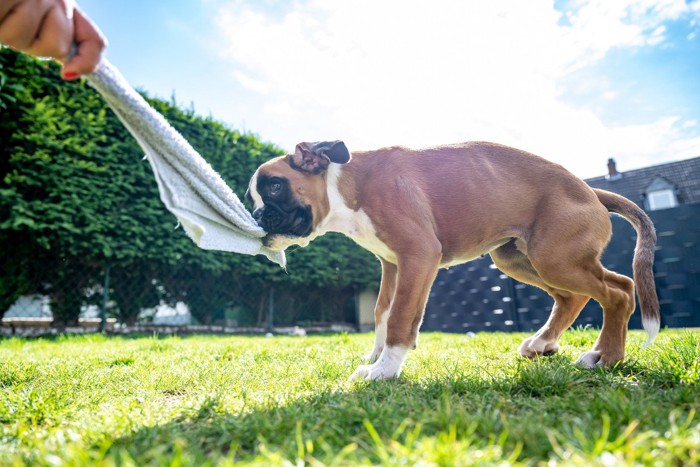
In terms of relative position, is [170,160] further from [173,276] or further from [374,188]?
[173,276]

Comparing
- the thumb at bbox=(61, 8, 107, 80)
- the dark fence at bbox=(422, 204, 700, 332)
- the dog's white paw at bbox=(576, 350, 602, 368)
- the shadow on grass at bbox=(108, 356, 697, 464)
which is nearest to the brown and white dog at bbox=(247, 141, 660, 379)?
the dog's white paw at bbox=(576, 350, 602, 368)

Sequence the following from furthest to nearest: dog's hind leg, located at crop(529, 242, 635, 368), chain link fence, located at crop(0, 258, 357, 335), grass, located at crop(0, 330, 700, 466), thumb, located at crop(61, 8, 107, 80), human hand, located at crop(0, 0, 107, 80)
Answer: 1. chain link fence, located at crop(0, 258, 357, 335)
2. dog's hind leg, located at crop(529, 242, 635, 368)
3. thumb, located at crop(61, 8, 107, 80)
4. human hand, located at crop(0, 0, 107, 80)
5. grass, located at crop(0, 330, 700, 466)

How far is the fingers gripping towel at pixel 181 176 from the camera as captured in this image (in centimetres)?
210

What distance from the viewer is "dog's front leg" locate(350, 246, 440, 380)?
2553 millimetres

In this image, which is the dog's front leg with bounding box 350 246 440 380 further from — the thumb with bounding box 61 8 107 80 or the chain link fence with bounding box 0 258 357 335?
the chain link fence with bounding box 0 258 357 335

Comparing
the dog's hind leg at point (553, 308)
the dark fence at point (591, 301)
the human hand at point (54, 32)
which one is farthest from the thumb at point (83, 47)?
the dark fence at point (591, 301)

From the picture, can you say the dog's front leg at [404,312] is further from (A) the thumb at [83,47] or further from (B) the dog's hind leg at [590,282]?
(A) the thumb at [83,47]

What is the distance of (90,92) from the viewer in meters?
7.62

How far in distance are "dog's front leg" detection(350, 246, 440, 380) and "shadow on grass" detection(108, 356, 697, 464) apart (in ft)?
1.15

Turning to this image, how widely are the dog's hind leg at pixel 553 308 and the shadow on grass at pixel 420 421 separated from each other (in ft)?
3.90

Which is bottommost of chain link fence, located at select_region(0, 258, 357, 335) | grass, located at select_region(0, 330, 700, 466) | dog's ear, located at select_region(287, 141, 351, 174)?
chain link fence, located at select_region(0, 258, 357, 335)

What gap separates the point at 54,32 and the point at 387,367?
2.14m

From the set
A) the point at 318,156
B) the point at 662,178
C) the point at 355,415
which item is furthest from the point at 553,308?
the point at 662,178

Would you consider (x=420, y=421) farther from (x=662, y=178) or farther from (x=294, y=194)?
(x=662, y=178)
